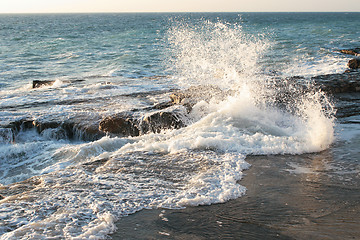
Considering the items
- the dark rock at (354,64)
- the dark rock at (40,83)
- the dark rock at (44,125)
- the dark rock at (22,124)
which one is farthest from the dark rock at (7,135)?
the dark rock at (354,64)

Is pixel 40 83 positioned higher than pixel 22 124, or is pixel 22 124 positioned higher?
pixel 40 83

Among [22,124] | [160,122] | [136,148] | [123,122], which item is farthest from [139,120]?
[22,124]

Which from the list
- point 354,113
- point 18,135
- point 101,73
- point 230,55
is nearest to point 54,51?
point 101,73

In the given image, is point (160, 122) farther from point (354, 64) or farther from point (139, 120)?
point (354, 64)

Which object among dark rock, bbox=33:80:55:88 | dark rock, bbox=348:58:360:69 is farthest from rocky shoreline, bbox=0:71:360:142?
dark rock, bbox=348:58:360:69

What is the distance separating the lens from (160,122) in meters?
7.61

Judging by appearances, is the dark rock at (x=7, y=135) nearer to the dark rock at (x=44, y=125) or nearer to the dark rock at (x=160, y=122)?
the dark rock at (x=44, y=125)

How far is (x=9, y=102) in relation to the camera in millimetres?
10391

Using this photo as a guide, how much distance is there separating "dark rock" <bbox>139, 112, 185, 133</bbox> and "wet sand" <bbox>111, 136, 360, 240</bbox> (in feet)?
8.81

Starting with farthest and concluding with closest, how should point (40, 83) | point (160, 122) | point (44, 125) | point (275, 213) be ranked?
point (40, 83), point (44, 125), point (160, 122), point (275, 213)

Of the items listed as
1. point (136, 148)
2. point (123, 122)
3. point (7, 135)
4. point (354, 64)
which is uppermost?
point (354, 64)

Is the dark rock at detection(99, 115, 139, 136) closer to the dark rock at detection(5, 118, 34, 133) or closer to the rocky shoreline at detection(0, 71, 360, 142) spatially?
the rocky shoreline at detection(0, 71, 360, 142)

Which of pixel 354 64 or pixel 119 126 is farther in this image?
pixel 354 64

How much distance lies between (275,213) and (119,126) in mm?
4427
